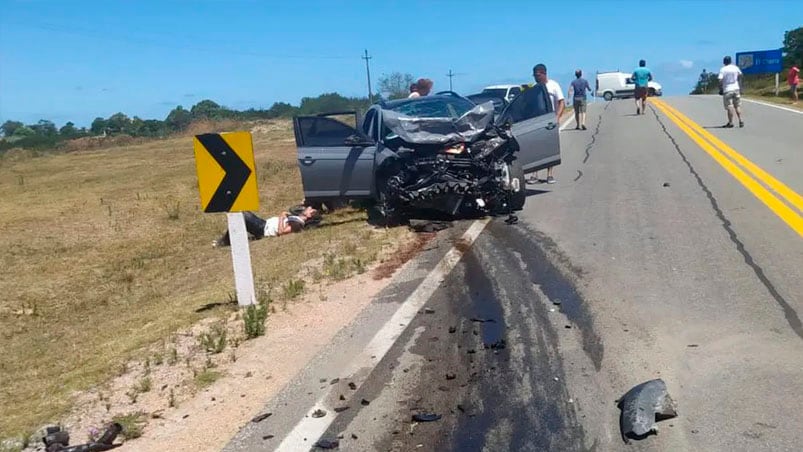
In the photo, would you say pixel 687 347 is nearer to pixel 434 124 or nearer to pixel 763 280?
pixel 763 280

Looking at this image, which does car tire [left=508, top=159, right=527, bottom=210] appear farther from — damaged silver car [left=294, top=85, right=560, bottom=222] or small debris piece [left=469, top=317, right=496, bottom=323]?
small debris piece [left=469, top=317, right=496, bottom=323]

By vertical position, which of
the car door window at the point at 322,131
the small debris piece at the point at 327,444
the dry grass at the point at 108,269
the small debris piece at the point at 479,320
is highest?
the car door window at the point at 322,131

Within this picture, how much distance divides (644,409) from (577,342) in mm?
A: 1269

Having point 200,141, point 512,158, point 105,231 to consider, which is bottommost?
point 105,231

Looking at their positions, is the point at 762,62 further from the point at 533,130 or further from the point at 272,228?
the point at 272,228

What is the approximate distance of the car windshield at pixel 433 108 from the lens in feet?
38.1

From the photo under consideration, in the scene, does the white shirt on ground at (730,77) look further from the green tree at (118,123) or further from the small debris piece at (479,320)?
the green tree at (118,123)

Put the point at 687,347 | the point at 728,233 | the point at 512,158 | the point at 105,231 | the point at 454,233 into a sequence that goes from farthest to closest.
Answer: the point at 105,231, the point at 512,158, the point at 454,233, the point at 728,233, the point at 687,347

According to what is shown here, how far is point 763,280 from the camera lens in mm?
6773

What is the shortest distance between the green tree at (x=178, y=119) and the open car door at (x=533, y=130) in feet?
133

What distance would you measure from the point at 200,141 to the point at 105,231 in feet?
27.8

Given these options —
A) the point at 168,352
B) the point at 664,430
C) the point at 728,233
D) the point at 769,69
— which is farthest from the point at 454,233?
the point at 769,69

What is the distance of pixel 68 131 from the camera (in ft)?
174

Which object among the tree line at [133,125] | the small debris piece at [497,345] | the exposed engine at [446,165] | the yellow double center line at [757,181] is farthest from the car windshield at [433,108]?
the tree line at [133,125]
